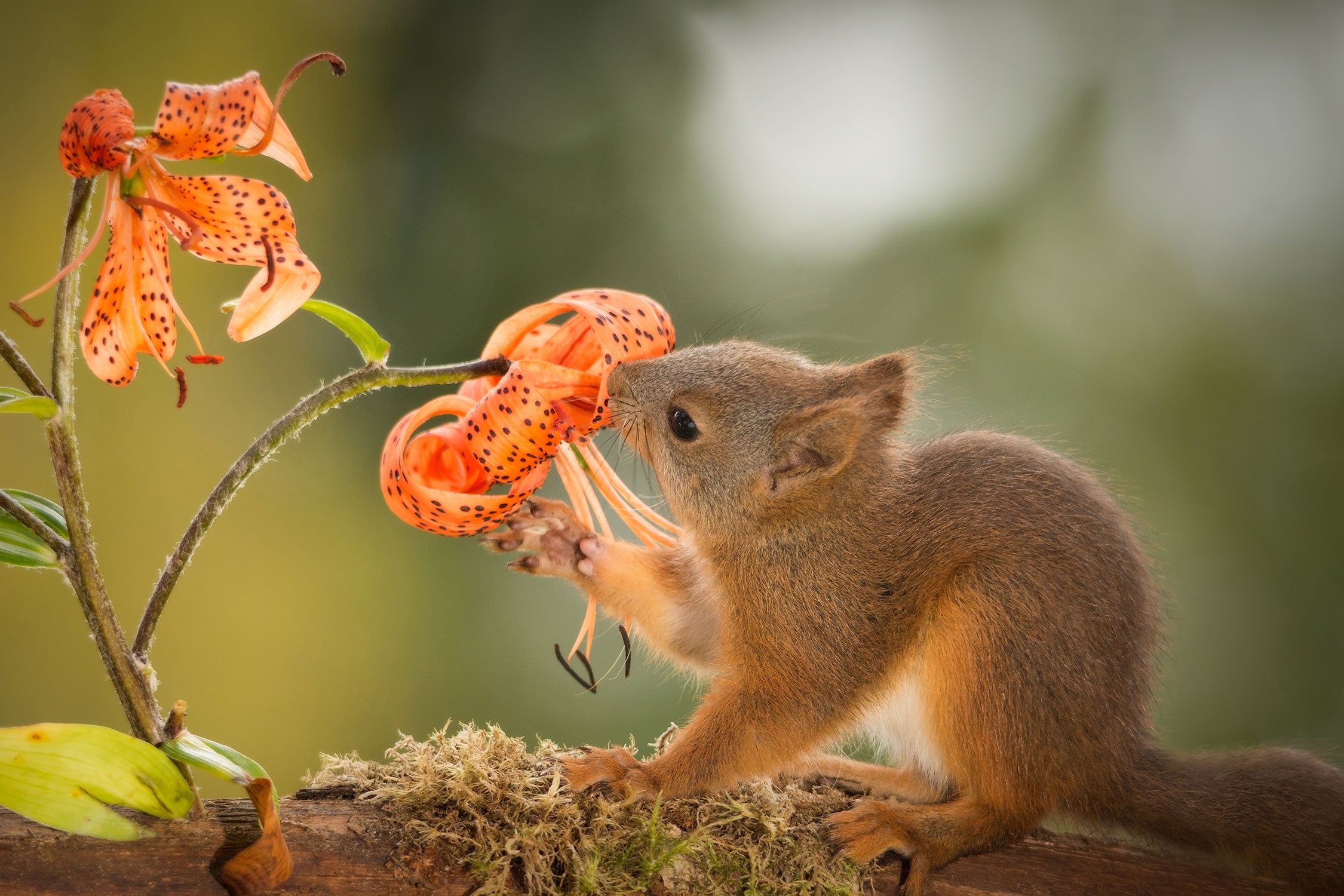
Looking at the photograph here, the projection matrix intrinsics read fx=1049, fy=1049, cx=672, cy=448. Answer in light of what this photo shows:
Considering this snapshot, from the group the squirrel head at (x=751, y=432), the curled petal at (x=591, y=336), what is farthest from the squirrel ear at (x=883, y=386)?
the curled petal at (x=591, y=336)

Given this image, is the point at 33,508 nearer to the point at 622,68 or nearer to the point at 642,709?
the point at 642,709

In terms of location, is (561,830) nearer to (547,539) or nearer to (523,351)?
(547,539)

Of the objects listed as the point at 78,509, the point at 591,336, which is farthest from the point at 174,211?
the point at 591,336

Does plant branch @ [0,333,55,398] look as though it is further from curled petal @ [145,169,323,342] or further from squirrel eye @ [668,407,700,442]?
squirrel eye @ [668,407,700,442]

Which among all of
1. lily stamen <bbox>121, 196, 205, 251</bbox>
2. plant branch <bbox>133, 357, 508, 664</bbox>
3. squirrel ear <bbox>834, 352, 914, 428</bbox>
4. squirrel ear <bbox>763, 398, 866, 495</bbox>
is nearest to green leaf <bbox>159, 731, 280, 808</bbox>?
plant branch <bbox>133, 357, 508, 664</bbox>

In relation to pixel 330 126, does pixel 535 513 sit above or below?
below

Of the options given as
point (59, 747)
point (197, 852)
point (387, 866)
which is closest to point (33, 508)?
point (59, 747)
